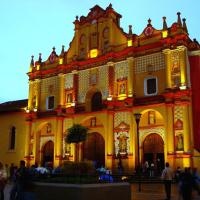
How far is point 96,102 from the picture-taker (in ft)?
124

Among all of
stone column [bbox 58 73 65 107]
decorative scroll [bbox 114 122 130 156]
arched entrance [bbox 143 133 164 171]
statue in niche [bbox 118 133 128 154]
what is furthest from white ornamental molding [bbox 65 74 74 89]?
arched entrance [bbox 143 133 164 171]

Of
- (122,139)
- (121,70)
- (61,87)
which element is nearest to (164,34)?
(121,70)

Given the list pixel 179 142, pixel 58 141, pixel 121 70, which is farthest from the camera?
pixel 58 141

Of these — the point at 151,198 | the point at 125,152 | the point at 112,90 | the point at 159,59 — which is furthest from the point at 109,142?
the point at 151,198

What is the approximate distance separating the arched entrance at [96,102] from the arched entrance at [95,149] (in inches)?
114

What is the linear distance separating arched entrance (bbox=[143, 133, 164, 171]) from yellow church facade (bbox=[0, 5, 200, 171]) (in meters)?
0.10

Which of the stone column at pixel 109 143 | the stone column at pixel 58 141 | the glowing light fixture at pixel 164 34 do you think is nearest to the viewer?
the glowing light fixture at pixel 164 34

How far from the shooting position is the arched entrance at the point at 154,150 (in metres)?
32.4

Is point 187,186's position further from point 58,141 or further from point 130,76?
point 58,141

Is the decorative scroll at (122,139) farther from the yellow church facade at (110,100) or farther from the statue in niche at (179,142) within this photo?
the statue in niche at (179,142)

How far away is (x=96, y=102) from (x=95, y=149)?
521 centimetres

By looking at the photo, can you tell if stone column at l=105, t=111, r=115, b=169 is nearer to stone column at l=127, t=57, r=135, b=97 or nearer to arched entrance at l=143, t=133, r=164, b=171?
stone column at l=127, t=57, r=135, b=97

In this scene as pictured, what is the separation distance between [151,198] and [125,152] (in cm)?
1638

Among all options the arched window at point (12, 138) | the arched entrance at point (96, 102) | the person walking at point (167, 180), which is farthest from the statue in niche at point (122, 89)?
the person walking at point (167, 180)
